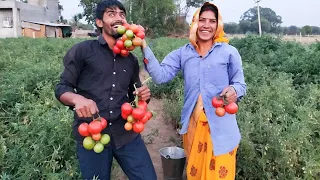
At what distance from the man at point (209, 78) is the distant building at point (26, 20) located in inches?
1607

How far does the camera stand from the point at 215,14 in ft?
8.67

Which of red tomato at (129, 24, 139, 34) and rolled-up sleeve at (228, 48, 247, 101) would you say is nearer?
red tomato at (129, 24, 139, 34)

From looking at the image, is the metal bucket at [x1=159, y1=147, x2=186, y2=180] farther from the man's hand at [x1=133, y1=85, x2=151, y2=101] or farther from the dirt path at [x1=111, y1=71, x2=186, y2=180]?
the man's hand at [x1=133, y1=85, x2=151, y2=101]

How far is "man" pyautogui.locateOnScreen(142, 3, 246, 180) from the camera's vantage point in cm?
265

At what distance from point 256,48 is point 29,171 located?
981 centimetres

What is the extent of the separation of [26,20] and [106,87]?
1773 inches

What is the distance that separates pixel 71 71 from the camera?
2271 mm

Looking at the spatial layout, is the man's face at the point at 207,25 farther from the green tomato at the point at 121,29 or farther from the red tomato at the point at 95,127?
the red tomato at the point at 95,127

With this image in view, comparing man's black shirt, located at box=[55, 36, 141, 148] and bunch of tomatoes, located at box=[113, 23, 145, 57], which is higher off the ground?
bunch of tomatoes, located at box=[113, 23, 145, 57]

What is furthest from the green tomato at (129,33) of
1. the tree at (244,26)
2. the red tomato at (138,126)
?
the tree at (244,26)

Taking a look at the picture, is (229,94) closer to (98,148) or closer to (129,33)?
(129,33)

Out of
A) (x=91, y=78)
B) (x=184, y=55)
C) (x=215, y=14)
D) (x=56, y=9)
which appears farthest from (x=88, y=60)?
(x=56, y=9)

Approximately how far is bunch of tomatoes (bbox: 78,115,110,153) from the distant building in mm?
41185

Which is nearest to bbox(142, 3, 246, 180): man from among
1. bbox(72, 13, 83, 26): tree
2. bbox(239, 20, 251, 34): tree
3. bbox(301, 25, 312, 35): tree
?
bbox(72, 13, 83, 26): tree
